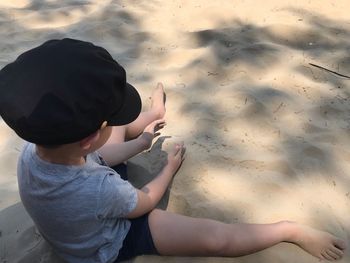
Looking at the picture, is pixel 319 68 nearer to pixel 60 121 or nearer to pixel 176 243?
pixel 176 243

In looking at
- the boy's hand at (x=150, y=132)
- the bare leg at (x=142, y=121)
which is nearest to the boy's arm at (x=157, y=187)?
the boy's hand at (x=150, y=132)

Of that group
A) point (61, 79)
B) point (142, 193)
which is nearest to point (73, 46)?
point (61, 79)

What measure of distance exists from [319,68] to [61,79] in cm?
162

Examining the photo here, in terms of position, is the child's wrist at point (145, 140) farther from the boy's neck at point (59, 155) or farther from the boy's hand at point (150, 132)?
the boy's neck at point (59, 155)

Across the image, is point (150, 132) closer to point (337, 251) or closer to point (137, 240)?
point (137, 240)

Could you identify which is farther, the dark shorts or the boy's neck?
the dark shorts

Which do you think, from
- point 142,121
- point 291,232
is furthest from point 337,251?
point 142,121

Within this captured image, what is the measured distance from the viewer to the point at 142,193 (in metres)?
1.54

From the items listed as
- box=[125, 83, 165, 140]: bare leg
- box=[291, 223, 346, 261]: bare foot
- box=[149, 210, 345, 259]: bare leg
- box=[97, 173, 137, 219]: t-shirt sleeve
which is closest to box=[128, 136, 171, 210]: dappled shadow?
box=[125, 83, 165, 140]: bare leg

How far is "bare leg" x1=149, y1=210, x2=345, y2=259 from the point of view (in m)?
1.55

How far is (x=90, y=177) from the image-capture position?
1379 mm

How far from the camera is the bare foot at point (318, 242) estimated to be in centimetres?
158

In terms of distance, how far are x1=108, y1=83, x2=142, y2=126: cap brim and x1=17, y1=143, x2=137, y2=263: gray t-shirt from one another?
→ 0.17m

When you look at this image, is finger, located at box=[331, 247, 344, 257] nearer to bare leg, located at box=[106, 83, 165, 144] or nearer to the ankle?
the ankle
